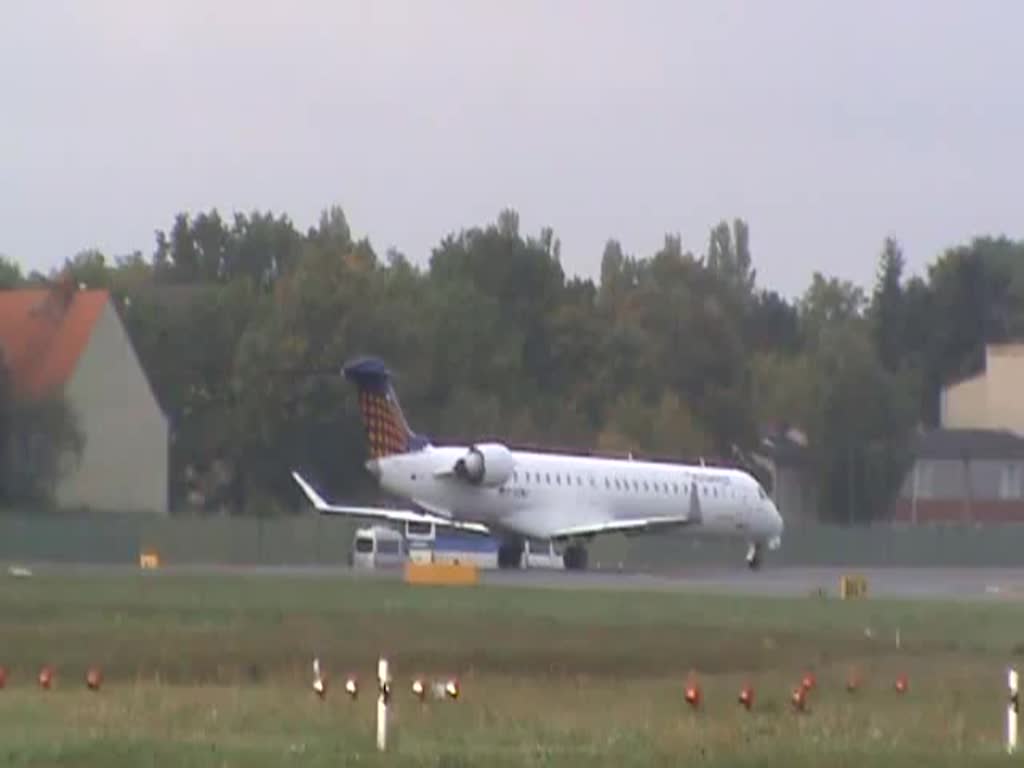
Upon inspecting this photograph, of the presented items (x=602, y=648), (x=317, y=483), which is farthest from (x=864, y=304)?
(x=602, y=648)

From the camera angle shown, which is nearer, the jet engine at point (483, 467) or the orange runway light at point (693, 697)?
the orange runway light at point (693, 697)

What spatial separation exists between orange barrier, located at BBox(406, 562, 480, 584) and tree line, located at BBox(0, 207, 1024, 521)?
37735 mm

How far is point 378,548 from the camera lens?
297 feet

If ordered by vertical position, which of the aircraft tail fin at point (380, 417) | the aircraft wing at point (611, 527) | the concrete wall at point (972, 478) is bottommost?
the aircraft wing at point (611, 527)

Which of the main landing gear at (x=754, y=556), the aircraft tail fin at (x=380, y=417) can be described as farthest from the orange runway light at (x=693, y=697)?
the main landing gear at (x=754, y=556)

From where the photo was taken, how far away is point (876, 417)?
13000 cm

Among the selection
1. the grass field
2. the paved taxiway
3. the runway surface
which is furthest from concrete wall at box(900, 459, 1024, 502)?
the grass field

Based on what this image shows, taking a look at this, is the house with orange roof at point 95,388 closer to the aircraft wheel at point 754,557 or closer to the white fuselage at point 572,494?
the white fuselage at point 572,494

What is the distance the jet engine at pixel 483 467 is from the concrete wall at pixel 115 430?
907 inches

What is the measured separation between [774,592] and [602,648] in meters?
25.2

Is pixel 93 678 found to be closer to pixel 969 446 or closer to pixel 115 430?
pixel 115 430

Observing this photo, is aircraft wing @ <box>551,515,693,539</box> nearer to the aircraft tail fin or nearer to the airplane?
the airplane

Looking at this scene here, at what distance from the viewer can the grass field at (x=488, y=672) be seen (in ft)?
84.9

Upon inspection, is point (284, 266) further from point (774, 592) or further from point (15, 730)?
point (15, 730)
